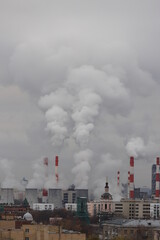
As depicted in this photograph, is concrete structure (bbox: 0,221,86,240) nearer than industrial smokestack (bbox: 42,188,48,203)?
Yes

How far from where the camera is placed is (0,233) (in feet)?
95.7

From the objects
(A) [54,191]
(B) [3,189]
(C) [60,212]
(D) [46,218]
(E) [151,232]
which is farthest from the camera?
(B) [3,189]

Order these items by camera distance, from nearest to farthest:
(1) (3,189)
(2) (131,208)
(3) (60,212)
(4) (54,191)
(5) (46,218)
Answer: (5) (46,218) < (3) (60,212) < (2) (131,208) < (4) (54,191) < (1) (3,189)

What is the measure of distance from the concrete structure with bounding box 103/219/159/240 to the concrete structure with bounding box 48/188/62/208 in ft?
144

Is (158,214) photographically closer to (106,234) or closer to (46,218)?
(46,218)

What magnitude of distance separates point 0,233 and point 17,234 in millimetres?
656

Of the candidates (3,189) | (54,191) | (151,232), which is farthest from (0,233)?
(3,189)

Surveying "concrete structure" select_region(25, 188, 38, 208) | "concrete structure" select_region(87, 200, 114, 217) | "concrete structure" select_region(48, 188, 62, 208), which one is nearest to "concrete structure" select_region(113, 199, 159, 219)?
"concrete structure" select_region(87, 200, 114, 217)

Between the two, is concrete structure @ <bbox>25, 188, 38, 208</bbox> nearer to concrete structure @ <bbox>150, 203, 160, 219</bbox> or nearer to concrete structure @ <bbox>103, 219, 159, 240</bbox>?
concrete structure @ <bbox>150, 203, 160, 219</bbox>

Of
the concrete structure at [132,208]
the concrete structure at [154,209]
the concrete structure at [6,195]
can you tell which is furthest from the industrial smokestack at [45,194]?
the concrete structure at [154,209]

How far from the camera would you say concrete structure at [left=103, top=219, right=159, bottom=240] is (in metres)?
44.9

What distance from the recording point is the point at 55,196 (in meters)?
97.0

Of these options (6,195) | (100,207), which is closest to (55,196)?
(6,195)

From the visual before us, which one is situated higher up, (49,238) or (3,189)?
(3,189)
